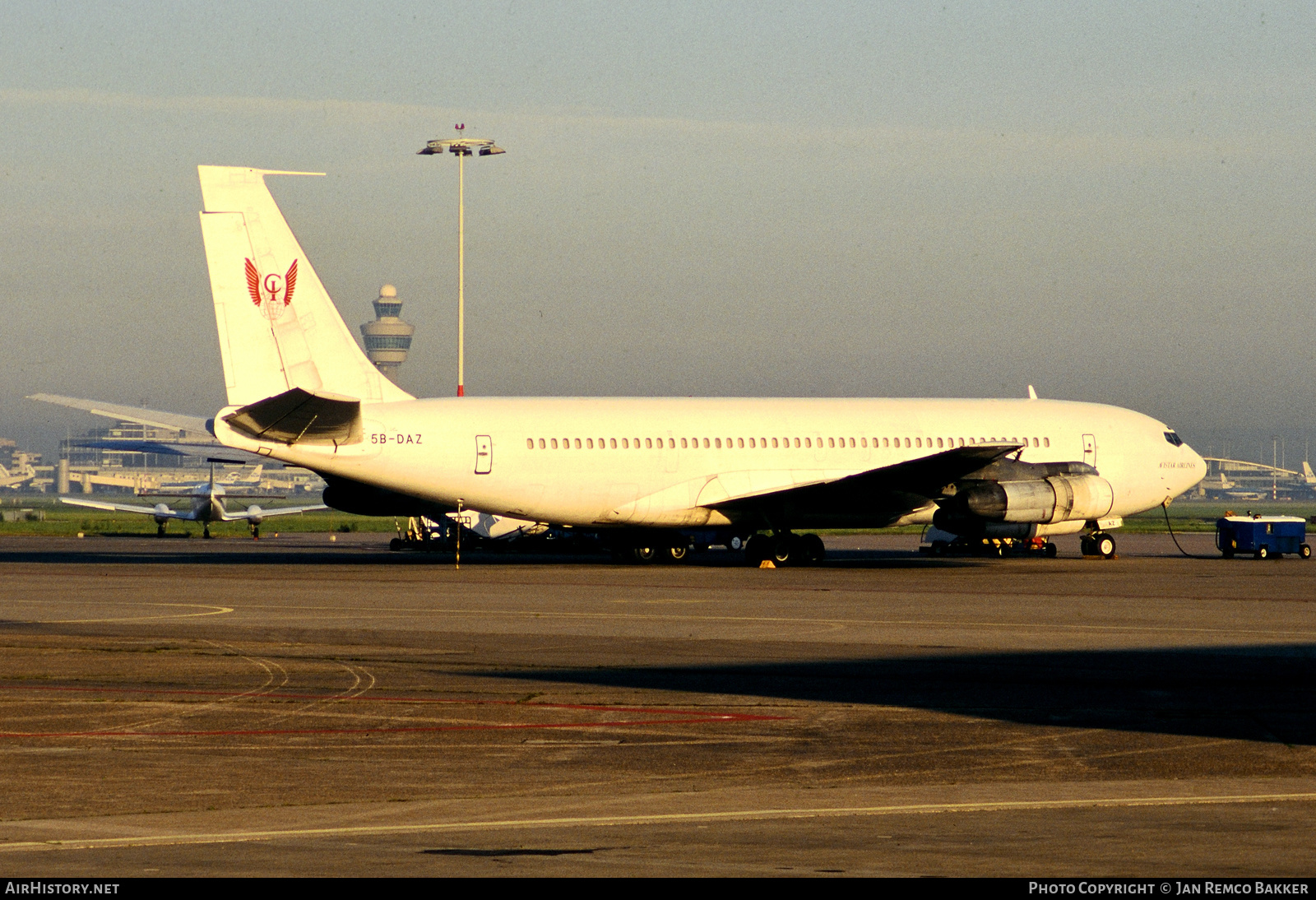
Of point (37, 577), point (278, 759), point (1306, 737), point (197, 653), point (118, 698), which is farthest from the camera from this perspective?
point (37, 577)

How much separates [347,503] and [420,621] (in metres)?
15.6

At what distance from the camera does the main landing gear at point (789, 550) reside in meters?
42.5

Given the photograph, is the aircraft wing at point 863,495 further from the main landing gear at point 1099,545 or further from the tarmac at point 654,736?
the tarmac at point 654,736

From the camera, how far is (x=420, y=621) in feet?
81.0

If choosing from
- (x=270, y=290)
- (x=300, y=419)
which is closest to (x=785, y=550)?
(x=300, y=419)

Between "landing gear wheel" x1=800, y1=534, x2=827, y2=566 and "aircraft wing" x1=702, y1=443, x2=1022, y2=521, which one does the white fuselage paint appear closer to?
"aircraft wing" x1=702, y1=443, x2=1022, y2=521

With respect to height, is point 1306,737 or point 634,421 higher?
point 634,421

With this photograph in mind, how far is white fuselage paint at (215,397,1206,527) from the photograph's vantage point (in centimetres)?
3759

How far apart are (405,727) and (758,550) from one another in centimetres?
2937

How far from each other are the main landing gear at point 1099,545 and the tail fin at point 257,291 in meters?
24.2

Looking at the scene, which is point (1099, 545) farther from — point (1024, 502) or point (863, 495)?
point (863, 495)

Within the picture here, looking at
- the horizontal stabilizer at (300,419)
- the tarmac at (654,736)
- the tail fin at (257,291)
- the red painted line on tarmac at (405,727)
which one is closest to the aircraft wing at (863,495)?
the horizontal stabilizer at (300,419)

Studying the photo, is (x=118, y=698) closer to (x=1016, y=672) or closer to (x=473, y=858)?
(x=473, y=858)
